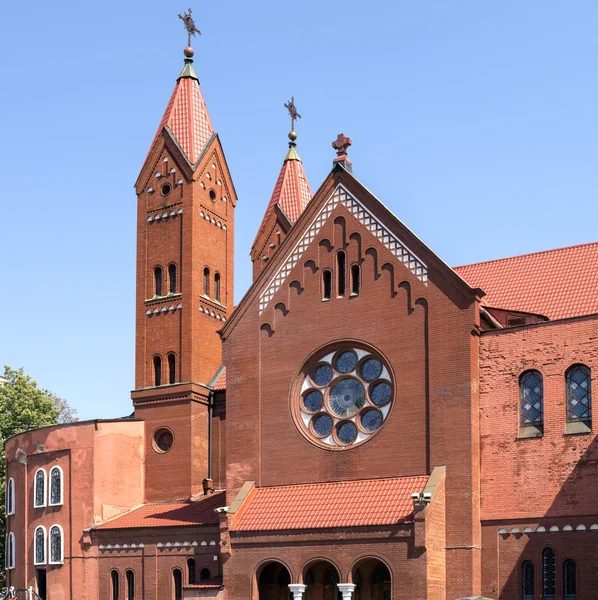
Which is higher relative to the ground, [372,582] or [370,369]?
[370,369]

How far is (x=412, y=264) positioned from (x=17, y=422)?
110ft

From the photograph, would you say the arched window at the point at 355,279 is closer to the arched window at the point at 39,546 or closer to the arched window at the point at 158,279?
the arched window at the point at 158,279

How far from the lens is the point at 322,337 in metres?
49.1

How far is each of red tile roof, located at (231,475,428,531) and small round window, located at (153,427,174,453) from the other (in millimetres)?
9721

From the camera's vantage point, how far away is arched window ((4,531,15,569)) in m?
59.3

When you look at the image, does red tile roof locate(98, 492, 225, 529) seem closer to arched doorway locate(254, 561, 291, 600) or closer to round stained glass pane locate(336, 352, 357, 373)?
arched doorway locate(254, 561, 291, 600)

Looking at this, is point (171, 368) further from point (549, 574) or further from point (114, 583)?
point (549, 574)

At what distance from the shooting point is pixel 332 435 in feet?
159

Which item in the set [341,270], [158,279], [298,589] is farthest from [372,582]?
[158,279]

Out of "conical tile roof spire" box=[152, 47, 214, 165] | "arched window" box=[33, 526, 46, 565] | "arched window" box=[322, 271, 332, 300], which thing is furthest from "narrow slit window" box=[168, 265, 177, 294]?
"arched window" box=[33, 526, 46, 565]

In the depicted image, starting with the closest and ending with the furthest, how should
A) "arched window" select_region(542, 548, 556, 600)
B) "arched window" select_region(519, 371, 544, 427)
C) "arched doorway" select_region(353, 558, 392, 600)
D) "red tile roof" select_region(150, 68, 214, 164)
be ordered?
"arched window" select_region(542, 548, 556, 600) < "arched window" select_region(519, 371, 544, 427) < "arched doorway" select_region(353, 558, 392, 600) < "red tile roof" select_region(150, 68, 214, 164)

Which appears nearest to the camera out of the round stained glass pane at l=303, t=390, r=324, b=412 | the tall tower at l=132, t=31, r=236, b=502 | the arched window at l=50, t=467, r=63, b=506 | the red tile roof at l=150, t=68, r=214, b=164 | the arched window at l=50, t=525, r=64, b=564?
the round stained glass pane at l=303, t=390, r=324, b=412

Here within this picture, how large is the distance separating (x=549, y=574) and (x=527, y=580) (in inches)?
35.0

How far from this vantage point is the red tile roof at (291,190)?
69062mm
